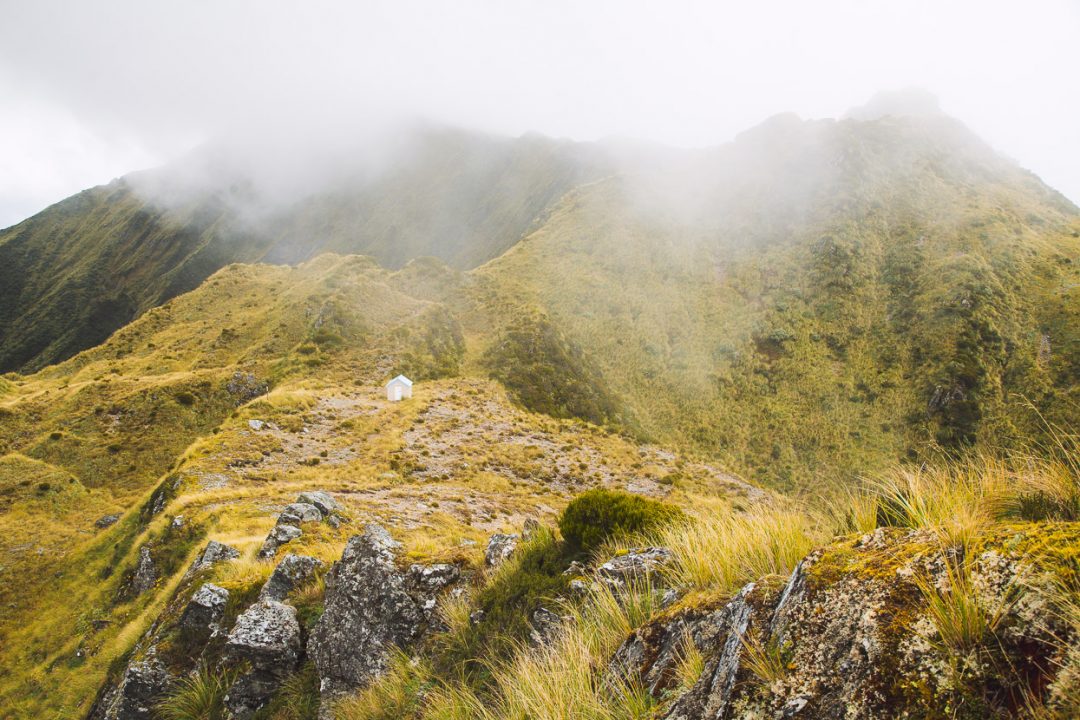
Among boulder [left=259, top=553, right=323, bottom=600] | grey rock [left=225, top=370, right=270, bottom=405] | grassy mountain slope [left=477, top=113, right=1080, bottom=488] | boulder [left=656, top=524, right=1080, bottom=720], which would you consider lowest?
grassy mountain slope [left=477, top=113, right=1080, bottom=488]

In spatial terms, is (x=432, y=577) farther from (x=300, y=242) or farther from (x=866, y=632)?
(x=300, y=242)

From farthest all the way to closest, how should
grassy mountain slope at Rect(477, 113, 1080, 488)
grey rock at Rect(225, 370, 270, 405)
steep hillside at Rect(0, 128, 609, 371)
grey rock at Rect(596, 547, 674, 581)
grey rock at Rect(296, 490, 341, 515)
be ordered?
1. steep hillside at Rect(0, 128, 609, 371)
2. grassy mountain slope at Rect(477, 113, 1080, 488)
3. grey rock at Rect(225, 370, 270, 405)
4. grey rock at Rect(296, 490, 341, 515)
5. grey rock at Rect(596, 547, 674, 581)

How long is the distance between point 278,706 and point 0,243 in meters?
290

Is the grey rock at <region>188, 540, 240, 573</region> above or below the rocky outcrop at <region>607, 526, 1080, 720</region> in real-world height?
below

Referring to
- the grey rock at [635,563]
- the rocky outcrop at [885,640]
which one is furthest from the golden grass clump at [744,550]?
the rocky outcrop at [885,640]

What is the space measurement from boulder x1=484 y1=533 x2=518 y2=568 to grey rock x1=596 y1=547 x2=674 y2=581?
235cm

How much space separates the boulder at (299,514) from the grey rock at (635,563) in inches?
429

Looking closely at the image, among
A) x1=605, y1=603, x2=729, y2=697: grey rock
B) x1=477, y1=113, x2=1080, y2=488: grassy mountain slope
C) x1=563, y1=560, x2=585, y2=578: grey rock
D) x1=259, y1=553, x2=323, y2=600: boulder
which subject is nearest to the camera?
x1=605, y1=603, x2=729, y2=697: grey rock

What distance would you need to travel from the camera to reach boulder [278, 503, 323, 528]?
1337 centimetres

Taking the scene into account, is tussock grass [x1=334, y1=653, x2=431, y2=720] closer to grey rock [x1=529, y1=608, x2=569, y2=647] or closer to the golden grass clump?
grey rock [x1=529, y1=608, x2=569, y2=647]

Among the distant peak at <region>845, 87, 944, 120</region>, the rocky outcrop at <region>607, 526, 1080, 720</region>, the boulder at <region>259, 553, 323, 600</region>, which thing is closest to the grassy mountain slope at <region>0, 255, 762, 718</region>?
the boulder at <region>259, 553, 323, 600</region>

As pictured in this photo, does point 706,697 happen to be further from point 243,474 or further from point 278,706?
point 243,474

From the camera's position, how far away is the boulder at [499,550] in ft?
24.7

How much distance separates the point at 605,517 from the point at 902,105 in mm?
150320
